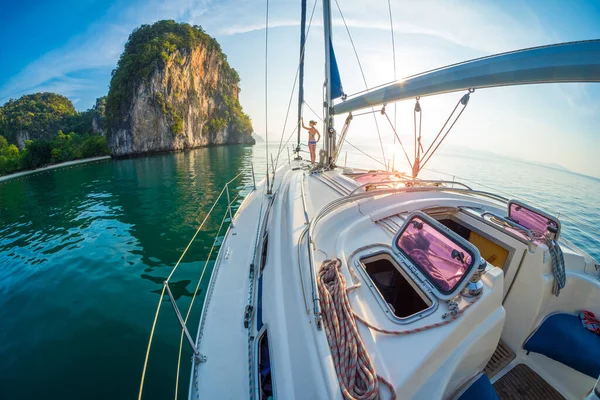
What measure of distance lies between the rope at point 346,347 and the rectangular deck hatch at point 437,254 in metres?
0.68

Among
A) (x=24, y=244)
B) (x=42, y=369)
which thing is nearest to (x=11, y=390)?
(x=42, y=369)

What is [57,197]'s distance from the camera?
12117 mm

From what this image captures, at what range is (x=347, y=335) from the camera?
132 cm

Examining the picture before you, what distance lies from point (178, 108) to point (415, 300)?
47.1m

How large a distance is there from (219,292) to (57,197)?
1562cm

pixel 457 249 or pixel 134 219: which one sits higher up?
pixel 457 249

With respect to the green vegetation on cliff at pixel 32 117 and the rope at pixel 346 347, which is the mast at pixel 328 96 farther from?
the green vegetation on cliff at pixel 32 117

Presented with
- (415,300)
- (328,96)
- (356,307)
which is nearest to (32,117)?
(328,96)

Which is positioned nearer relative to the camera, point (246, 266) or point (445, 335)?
point (445, 335)

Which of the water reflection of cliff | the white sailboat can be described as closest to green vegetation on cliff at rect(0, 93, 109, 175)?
the water reflection of cliff

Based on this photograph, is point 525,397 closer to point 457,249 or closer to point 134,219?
point 457,249

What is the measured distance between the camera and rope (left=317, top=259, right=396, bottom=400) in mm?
1107

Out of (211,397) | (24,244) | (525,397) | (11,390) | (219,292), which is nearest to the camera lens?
(211,397)

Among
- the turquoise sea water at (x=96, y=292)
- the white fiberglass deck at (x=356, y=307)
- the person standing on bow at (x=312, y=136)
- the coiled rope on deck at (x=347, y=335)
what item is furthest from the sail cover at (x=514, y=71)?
the person standing on bow at (x=312, y=136)
